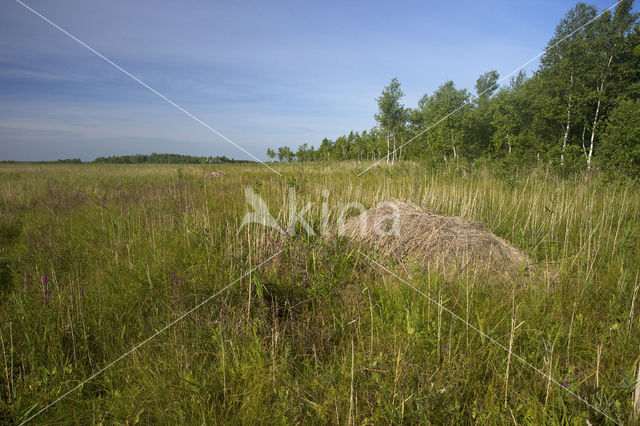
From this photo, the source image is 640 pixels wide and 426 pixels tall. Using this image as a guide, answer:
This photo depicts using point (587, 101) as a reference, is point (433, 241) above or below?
below

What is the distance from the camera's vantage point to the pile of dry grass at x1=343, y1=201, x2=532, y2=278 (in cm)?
350

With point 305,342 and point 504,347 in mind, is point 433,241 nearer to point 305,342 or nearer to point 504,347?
point 504,347

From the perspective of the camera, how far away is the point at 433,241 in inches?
155

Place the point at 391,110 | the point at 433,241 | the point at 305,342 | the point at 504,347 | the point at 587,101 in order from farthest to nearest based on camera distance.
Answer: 1. the point at 391,110
2. the point at 587,101
3. the point at 433,241
4. the point at 305,342
5. the point at 504,347

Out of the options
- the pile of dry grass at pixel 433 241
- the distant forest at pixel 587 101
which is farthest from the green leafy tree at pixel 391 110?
the pile of dry grass at pixel 433 241

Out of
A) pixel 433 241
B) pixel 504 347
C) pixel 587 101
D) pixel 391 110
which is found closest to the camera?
pixel 504 347

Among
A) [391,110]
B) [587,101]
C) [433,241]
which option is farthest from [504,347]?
[391,110]

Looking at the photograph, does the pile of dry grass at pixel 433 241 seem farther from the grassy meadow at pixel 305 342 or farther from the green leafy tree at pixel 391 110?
the green leafy tree at pixel 391 110

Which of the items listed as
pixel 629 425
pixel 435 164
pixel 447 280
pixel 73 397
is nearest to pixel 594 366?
pixel 629 425

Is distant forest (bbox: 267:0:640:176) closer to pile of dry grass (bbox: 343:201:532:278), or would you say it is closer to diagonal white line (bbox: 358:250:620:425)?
pile of dry grass (bbox: 343:201:532:278)

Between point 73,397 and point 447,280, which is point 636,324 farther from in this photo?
point 73,397

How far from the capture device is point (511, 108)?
1019 inches

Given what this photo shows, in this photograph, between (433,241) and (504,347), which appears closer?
(504,347)

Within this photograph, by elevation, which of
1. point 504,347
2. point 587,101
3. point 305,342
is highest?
point 587,101
